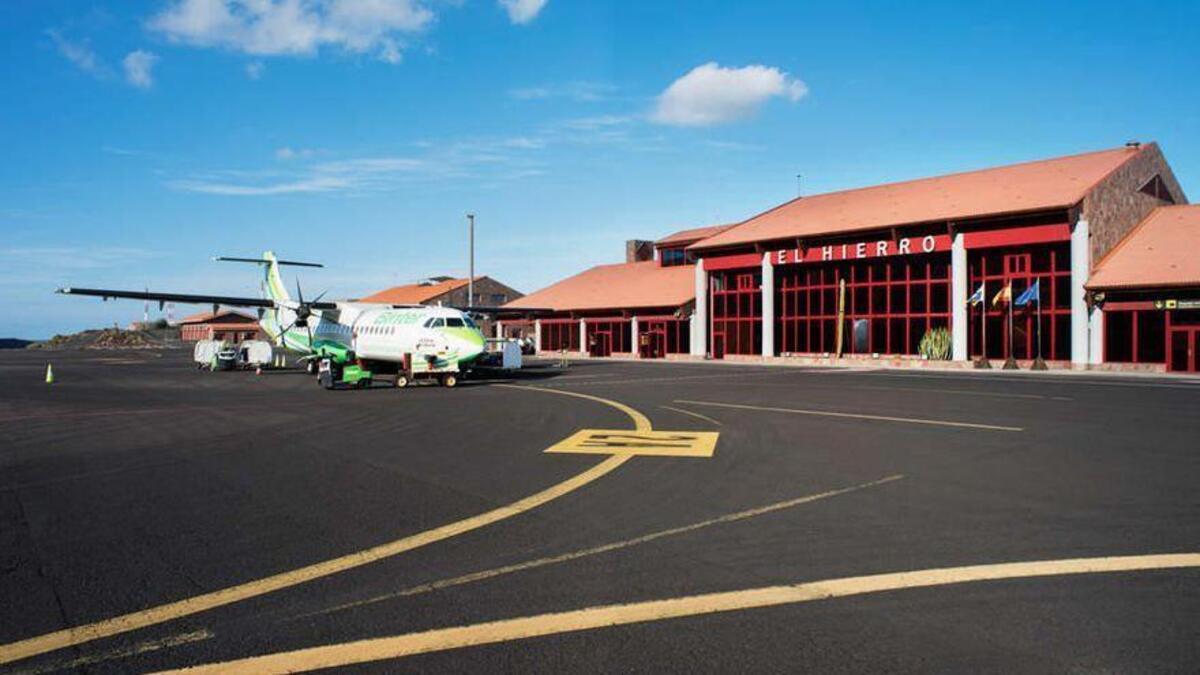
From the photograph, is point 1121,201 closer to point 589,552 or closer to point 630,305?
point 630,305

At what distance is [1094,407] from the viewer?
1758 centimetres

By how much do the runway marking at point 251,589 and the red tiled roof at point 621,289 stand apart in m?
49.4

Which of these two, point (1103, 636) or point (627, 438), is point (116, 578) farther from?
point (627, 438)

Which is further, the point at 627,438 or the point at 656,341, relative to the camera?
the point at 656,341

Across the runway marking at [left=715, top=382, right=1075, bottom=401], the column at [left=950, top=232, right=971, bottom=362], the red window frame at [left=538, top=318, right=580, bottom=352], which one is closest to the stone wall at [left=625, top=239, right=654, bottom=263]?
the red window frame at [left=538, top=318, right=580, bottom=352]

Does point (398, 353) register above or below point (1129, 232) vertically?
below

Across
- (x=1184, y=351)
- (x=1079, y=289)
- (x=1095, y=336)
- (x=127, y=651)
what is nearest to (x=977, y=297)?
(x=1079, y=289)

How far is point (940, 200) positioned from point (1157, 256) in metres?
11.0

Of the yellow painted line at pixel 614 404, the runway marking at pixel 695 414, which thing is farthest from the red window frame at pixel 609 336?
the runway marking at pixel 695 414

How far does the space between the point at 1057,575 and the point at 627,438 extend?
7808 mm

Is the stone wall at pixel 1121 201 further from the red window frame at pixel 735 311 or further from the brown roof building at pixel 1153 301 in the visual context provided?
the red window frame at pixel 735 311

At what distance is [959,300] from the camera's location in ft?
135

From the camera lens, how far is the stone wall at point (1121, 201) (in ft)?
124

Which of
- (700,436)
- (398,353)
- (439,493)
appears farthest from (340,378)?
(439,493)
